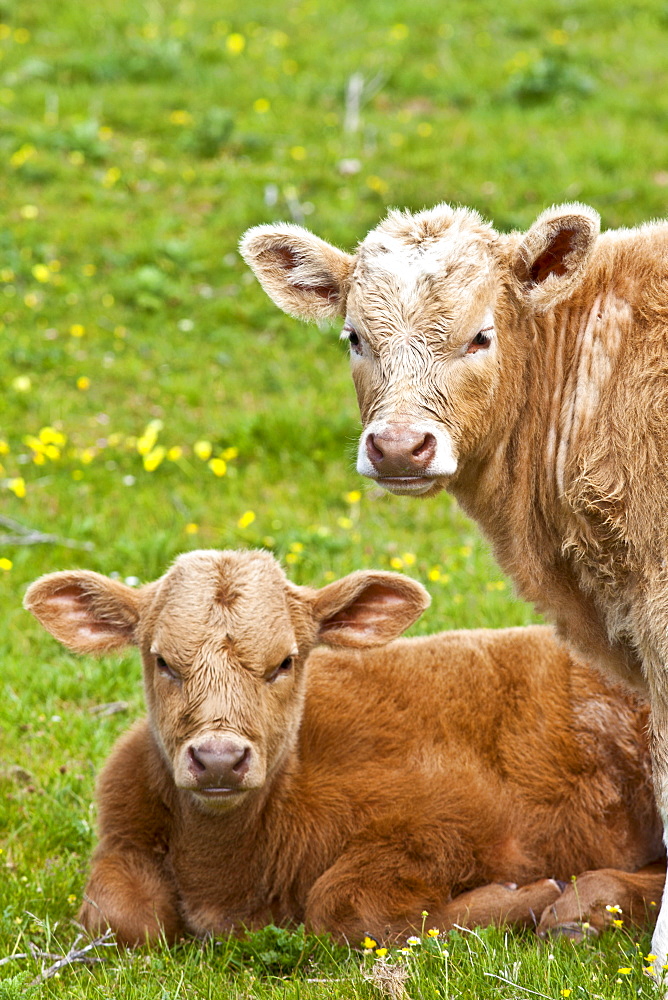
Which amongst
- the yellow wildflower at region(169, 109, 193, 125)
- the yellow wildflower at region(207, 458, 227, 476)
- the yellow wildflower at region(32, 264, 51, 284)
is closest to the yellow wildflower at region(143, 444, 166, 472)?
the yellow wildflower at region(207, 458, 227, 476)

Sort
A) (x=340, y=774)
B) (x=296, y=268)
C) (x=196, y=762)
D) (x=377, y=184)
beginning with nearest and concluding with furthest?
1. (x=196, y=762)
2. (x=296, y=268)
3. (x=340, y=774)
4. (x=377, y=184)

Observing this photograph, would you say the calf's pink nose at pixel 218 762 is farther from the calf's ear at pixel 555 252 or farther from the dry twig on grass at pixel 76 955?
the calf's ear at pixel 555 252

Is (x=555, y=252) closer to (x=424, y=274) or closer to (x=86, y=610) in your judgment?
(x=424, y=274)

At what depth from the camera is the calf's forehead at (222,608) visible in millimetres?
6148

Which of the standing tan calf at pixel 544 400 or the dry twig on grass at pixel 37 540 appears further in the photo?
the dry twig on grass at pixel 37 540

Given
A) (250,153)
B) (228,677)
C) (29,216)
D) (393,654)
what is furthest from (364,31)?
(228,677)

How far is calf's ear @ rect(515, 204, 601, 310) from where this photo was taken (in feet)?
18.4

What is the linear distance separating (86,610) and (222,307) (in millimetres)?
5740

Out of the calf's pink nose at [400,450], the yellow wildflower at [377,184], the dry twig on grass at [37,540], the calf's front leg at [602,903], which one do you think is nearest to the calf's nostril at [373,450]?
the calf's pink nose at [400,450]

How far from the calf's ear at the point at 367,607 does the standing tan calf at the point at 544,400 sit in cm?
60

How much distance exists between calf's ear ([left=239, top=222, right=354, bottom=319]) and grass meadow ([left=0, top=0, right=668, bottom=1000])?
0.91 meters

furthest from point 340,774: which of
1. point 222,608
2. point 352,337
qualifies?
point 352,337

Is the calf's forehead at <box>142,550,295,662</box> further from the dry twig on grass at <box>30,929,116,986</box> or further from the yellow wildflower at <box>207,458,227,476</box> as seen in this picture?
the yellow wildflower at <box>207,458,227,476</box>

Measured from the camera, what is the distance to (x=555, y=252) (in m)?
5.82
